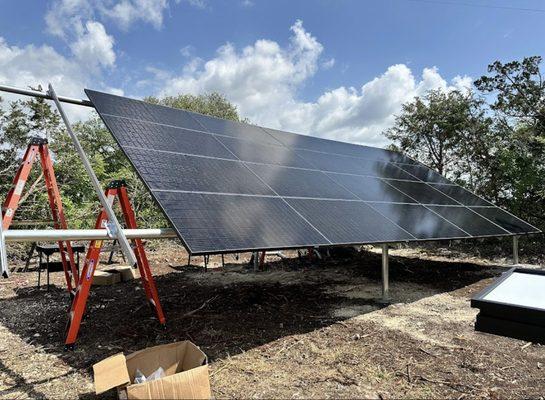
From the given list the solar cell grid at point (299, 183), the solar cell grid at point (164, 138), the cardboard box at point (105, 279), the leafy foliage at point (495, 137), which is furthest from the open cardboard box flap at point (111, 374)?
the leafy foliage at point (495, 137)

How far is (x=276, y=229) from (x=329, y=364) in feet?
5.24

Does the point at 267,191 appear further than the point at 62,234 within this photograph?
Yes

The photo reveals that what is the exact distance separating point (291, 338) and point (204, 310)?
1.83 m

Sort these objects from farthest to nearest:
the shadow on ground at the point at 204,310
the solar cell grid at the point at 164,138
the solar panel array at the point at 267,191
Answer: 1. the solar cell grid at the point at 164,138
2. the shadow on ground at the point at 204,310
3. the solar panel array at the point at 267,191

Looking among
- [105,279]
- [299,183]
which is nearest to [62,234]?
[299,183]

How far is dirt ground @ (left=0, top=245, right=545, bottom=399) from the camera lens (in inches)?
141

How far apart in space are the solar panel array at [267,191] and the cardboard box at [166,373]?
1.01 m

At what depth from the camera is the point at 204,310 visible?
6.07 m

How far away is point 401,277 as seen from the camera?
8586 millimetres

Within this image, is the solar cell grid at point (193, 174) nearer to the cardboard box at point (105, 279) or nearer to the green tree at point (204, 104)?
the cardboard box at point (105, 279)

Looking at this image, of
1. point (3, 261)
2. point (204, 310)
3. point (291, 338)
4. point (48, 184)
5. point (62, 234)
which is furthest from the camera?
point (204, 310)

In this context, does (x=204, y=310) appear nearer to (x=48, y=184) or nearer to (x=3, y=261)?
(x=48, y=184)

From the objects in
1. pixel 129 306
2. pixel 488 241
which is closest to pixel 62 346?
pixel 129 306

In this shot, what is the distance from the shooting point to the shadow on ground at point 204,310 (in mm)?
4715
